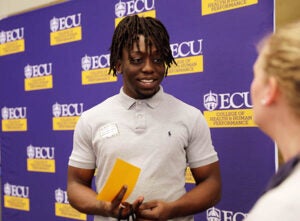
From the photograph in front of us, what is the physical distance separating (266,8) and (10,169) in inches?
87.3

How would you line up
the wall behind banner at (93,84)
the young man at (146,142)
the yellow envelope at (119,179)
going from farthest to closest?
the wall behind banner at (93,84) < the young man at (146,142) < the yellow envelope at (119,179)

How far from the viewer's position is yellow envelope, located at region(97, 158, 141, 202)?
1220mm

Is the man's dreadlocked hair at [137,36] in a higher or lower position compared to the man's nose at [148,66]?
higher

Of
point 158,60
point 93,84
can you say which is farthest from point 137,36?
point 93,84

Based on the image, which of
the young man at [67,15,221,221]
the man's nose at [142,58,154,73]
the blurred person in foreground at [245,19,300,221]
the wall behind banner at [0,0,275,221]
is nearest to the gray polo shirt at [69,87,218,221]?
the young man at [67,15,221,221]

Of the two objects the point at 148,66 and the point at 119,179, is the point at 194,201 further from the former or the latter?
the point at 148,66

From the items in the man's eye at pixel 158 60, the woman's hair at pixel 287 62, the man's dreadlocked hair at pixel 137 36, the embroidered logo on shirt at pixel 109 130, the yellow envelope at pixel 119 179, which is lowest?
the yellow envelope at pixel 119 179

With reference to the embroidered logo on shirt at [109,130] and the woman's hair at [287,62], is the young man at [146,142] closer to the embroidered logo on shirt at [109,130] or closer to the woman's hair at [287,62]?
the embroidered logo on shirt at [109,130]

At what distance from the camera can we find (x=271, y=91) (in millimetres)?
731

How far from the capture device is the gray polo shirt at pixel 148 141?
133 cm

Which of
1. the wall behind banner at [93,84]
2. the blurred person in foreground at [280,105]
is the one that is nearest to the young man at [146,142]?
the wall behind banner at [93,84]

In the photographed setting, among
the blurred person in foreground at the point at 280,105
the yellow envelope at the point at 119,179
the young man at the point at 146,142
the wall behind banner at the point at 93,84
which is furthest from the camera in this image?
the wall behind banner at the point at 93,84

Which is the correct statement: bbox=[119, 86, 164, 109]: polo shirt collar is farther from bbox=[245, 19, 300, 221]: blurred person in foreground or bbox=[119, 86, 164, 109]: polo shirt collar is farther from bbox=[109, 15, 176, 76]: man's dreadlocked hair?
bbox=[245, 19, 300, 221]: blurred person in foreground

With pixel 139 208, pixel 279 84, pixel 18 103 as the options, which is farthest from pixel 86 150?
pixel 18 103
